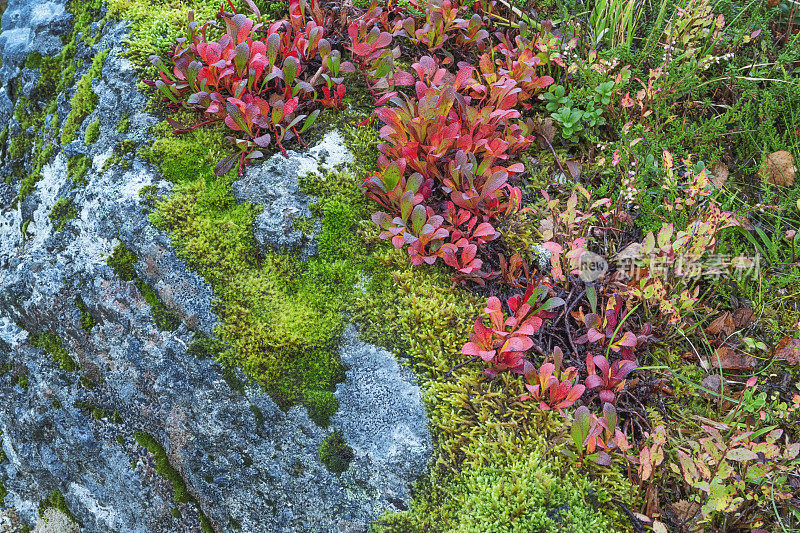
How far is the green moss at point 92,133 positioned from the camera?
3.39 m

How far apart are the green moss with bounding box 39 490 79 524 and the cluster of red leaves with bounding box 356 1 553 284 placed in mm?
2594

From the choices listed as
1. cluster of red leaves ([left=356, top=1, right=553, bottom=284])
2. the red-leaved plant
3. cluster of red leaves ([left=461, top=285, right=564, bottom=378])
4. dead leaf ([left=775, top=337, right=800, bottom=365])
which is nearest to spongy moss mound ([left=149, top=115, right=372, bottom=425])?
cluster of red leaves ([left=356, top=1, right=553, bottom=284])

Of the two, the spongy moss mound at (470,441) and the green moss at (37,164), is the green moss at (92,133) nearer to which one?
the green moss at (37,164)

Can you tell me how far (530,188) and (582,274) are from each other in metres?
0.73

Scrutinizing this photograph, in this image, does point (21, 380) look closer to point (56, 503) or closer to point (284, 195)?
point (56, 503)

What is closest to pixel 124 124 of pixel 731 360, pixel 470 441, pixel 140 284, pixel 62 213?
pixel 62 213

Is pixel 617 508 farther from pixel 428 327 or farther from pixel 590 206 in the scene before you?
pixel 590 206

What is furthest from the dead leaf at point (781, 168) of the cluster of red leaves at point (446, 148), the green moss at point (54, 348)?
the green moss at point (54, 348)

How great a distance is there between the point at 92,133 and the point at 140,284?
45.5 inches

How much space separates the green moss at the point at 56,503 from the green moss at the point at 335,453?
71.7 inches

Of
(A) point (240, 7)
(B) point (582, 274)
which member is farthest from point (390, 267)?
(A) point (240, 7)

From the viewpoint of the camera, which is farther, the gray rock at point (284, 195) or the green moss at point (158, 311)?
the gray rock at point (284, 195)

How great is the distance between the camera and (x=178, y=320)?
290 cm

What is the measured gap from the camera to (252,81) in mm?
3256
